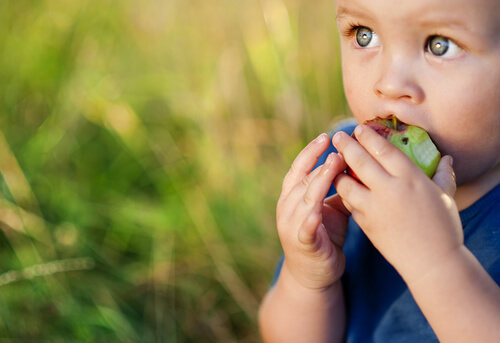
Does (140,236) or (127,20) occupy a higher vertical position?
(127,20)

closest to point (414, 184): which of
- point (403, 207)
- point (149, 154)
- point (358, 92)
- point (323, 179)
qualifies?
point (403, 207)

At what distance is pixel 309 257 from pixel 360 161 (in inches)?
10.0

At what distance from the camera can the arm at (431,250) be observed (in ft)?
3.01

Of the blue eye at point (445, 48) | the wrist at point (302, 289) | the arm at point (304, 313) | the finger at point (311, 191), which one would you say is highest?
the blue eye at point (445, 48)

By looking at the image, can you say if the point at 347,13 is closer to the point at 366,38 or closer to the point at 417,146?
the point at 366,38

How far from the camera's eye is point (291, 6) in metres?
2.83

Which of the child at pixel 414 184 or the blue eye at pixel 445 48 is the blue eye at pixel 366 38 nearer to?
the child at pixel 414 184

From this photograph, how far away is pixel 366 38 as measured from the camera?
112 centimetres

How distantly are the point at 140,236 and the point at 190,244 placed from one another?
7.0 inches

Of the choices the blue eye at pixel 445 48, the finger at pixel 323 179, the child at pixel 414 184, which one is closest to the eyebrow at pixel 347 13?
the child at pixel 414 184

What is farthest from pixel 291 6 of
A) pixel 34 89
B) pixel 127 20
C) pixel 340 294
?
pixel 340 294

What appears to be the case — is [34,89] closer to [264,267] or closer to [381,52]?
[264,267]

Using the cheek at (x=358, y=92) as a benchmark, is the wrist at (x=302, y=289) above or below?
below

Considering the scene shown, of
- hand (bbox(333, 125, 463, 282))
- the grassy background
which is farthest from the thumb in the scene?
the grassy background
